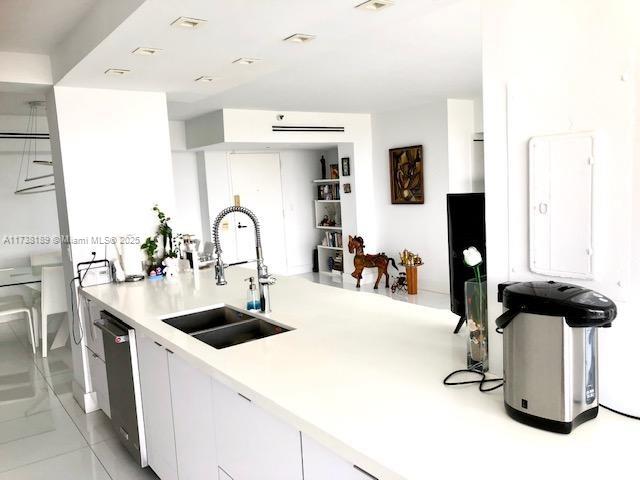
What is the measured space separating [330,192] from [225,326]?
6318mm

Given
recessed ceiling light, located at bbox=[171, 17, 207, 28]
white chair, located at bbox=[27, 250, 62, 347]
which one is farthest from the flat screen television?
white chair, located at bbox=[27, 250, 62, 347]

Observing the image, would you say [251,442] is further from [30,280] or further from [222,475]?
[30,280]

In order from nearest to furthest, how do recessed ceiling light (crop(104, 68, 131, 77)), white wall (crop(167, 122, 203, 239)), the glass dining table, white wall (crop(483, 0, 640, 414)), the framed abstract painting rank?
white wall (crop(483, 0, 640, 414)) < recessed ceiling light (crop(104, 68, 131, 77)) < the glass dining table < the framed abstract painting < white wall (crop(167, 122, 203, 239))

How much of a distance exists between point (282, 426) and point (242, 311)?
119cm

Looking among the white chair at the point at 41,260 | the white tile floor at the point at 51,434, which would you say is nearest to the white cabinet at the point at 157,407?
the white tile floor at the point at 51,434

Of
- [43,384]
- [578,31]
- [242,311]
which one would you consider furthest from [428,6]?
[43,384]

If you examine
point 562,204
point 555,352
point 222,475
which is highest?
point 562,204

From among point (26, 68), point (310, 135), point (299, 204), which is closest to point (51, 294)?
point (26, 68)

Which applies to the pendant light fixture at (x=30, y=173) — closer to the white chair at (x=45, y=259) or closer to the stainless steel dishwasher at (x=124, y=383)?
the white chair at (x=45, y=259)

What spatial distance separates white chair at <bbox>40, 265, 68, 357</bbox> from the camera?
5.23 metres

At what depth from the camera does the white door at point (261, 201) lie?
322 inches

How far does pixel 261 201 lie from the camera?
8.45 m

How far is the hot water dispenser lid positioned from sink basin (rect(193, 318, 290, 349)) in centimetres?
129

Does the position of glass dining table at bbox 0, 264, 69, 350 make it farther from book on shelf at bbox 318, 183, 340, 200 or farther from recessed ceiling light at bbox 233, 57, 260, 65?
book on shelf at bbox 318, 183, 340, 200
